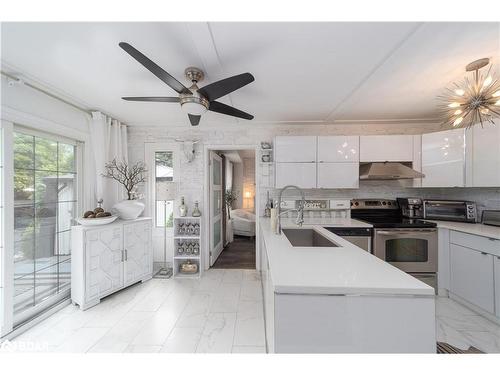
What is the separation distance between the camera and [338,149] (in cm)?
280

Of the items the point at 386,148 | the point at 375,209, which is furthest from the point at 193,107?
the point at 375,209

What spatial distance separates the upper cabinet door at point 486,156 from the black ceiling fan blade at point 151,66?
330 centimetres

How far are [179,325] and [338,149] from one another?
9.49 ft

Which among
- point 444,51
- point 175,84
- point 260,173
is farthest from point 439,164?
point 175,84

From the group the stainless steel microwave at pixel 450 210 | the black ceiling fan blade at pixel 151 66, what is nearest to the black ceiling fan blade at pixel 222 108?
the black ceiling fan blade at pixel 151 66

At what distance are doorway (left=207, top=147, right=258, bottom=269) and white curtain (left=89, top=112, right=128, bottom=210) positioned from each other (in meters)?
1.36

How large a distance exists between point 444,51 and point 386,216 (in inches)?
85.6

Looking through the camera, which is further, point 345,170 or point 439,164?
point 345,170

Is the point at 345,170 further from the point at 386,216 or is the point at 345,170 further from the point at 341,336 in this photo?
the point at 341,336

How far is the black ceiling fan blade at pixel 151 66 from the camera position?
3.49 feet

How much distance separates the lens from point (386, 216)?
2934 mm

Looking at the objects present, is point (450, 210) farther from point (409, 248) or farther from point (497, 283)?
point (497, 283)

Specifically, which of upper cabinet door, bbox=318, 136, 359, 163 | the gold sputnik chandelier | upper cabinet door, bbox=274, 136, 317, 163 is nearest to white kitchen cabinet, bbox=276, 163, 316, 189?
upper cabinet door, bbox=274, 136, 317, 163

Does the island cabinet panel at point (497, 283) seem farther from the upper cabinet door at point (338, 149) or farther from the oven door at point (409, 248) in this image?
the upper cabinet door at point (338, 149)
